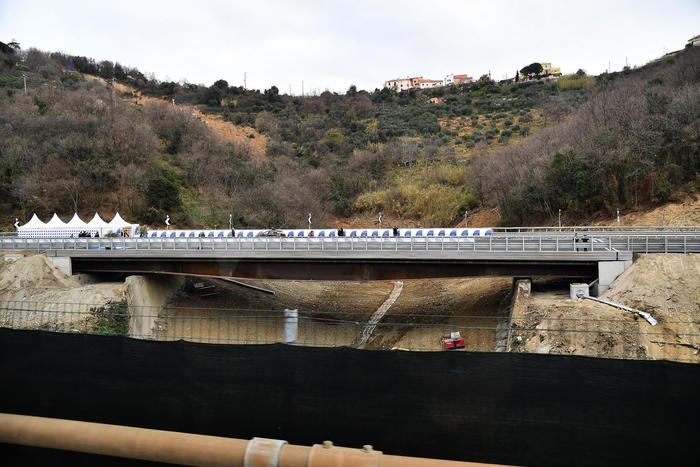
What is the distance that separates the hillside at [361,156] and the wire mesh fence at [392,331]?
25096 millimetres

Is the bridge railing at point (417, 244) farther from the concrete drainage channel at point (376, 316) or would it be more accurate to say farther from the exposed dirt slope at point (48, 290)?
the concrete drainage channel at point (376, 316)

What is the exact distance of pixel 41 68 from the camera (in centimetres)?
9669

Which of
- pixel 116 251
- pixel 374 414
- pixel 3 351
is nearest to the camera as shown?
pixel 374 414

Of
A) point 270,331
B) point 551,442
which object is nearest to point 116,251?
point 270,331

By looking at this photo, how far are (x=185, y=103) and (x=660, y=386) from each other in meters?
118

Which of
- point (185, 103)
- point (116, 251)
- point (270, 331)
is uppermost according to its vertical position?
point (185, 103)

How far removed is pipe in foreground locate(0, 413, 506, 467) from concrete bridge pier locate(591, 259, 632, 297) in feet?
68.2

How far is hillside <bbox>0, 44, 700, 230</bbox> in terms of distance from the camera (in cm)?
4169

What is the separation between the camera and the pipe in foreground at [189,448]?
5508 millimetres

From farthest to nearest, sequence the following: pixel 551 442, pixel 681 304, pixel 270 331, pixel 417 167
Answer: pixel 417 167 → pixel 270 331 → pixel 681 304 → pixel 551 442

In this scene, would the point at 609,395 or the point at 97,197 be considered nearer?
the point at 609,395

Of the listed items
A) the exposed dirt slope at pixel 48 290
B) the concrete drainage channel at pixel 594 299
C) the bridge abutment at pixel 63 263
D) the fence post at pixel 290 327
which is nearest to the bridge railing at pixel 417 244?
the bridge abutment at pixel 63 263

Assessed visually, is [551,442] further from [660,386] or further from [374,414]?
[374,414]

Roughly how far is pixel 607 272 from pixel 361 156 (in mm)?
60059
